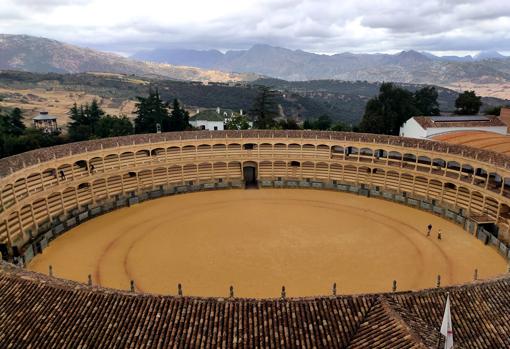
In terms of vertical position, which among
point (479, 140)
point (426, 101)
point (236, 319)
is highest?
point (426, 101)

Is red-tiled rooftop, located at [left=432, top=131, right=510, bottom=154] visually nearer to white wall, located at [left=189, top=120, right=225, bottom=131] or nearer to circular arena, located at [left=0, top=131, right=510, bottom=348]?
circular arena, located at [left=0, top=131, right=510, bottom=348]

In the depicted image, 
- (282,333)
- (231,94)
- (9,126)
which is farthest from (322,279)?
(231,94)

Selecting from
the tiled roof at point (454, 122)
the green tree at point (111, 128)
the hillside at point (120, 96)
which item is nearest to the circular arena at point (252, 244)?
the tiled roof at point (454, 122)

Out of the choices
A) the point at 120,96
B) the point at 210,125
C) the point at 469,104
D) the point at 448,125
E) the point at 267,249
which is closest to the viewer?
the point at 267,249

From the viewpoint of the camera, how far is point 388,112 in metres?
66.1

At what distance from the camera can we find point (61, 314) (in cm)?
1572

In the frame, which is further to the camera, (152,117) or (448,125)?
(152,117)

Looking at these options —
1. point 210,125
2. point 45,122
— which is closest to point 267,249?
point 210,125

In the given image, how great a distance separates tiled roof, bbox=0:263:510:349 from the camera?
14552mm

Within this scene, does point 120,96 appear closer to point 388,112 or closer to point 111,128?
point 111,128

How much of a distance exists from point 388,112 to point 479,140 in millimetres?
19672

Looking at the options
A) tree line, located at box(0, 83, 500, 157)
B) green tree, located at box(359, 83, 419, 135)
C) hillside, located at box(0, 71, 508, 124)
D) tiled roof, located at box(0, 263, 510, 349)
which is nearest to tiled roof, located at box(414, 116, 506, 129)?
green tree, located at box(359, 83, 419, 135)

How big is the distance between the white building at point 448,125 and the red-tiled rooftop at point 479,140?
1.36 m

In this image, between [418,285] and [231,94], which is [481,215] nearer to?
[418,285]
